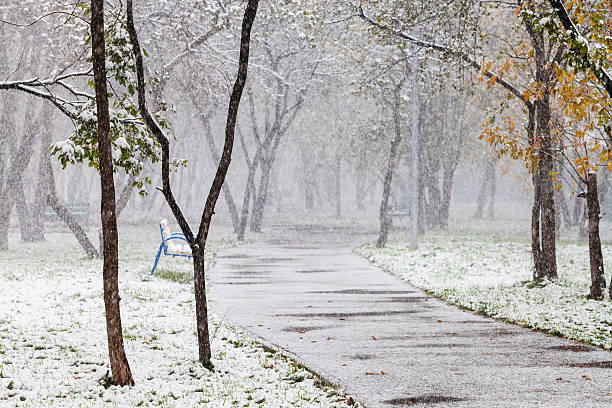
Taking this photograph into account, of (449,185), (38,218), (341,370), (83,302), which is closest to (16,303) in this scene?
(83,302)

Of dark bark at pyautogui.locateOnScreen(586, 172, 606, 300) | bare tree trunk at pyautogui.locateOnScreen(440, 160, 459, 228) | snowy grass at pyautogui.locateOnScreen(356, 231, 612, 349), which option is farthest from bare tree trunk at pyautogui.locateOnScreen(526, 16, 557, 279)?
bare tree trunk at pyautogui.locateOnScreen(440, 160, 459, 228)

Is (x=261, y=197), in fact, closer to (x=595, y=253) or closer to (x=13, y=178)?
(x=13, y=178)

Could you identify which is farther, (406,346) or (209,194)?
(406,346)

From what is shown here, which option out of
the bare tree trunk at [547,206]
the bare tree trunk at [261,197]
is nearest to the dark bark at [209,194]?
the bare tree trunk at [547,206]

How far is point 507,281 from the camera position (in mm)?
14828

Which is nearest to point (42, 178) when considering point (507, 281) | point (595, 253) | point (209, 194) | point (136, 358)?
point (507, 281)

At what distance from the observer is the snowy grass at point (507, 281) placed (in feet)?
33.0

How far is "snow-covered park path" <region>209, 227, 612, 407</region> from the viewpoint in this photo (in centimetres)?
643

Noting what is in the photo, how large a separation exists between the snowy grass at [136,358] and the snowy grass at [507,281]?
4.18m

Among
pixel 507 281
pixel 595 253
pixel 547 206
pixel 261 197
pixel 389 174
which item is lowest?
pixel 507 281

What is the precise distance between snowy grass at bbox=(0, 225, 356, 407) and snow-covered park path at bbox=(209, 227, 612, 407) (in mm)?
528

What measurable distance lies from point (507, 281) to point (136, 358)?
9356mm

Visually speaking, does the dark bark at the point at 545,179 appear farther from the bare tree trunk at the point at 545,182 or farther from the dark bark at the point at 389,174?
the dark bark at the point at 389,174

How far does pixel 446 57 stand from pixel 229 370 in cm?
797
